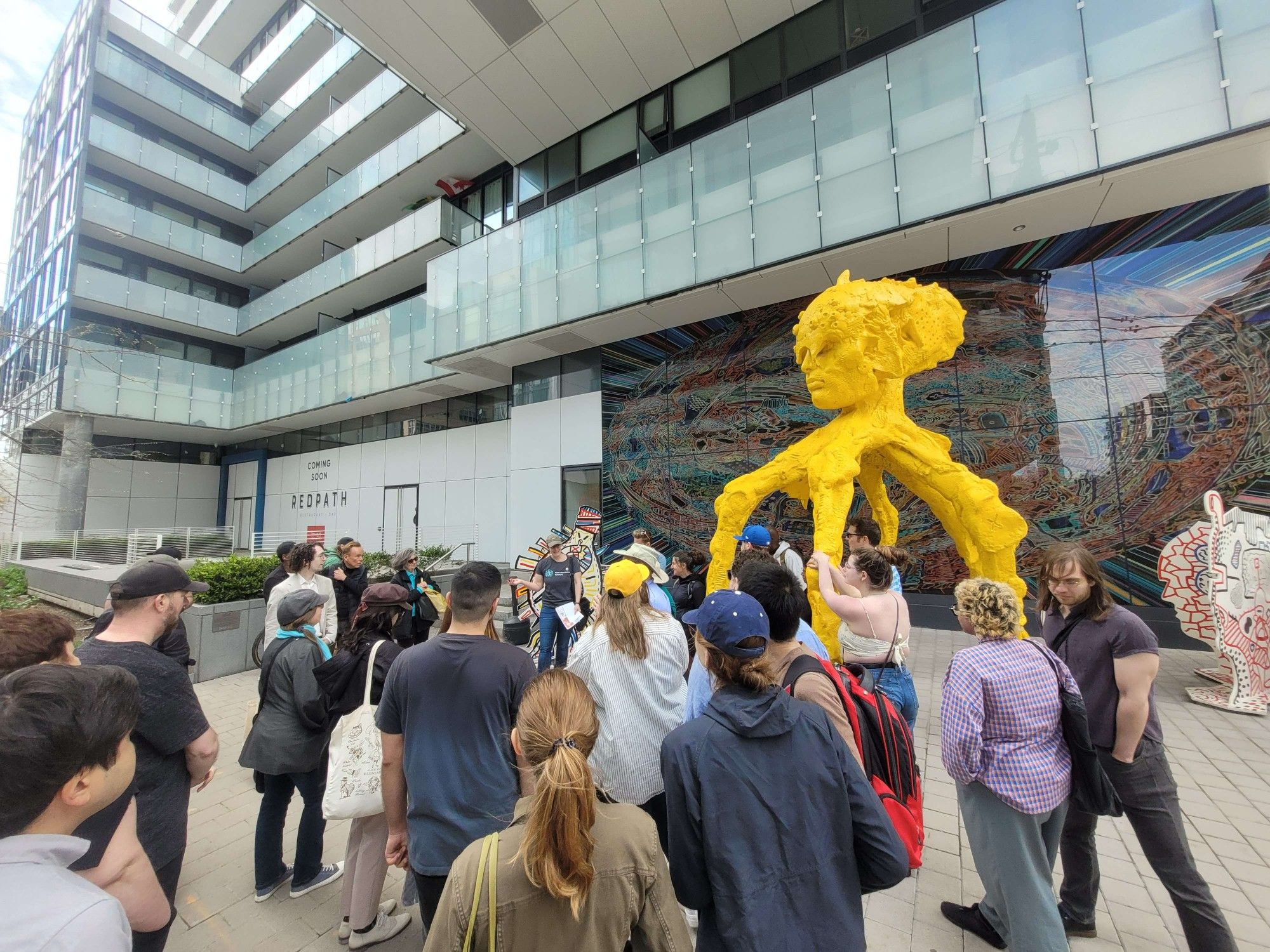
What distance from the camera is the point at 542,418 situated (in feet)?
43.3

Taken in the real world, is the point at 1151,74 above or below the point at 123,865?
above

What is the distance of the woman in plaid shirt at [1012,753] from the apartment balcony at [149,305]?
2615 centimetres

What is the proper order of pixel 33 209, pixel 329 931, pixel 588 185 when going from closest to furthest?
pixel 329 931 → pixel 588 185 → pixel 33 209

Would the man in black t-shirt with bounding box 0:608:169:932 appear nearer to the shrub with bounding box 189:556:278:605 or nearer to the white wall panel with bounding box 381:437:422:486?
the shrub with bounding box 189:556:278:605

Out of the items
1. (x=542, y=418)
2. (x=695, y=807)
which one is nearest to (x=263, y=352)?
(x=542, y=418)

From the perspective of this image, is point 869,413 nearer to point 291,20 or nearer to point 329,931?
point 329,931

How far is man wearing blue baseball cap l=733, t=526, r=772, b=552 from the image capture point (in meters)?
5.30

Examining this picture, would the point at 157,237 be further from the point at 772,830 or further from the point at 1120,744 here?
the point at 1120,744

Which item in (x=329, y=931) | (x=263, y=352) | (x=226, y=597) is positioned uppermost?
(x=263, y=352)

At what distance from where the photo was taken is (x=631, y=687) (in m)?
2.41

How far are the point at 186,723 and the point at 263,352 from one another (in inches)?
1039

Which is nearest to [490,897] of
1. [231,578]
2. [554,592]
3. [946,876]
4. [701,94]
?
[946,876]

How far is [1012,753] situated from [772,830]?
4.51 feet

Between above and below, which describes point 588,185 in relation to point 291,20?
below
